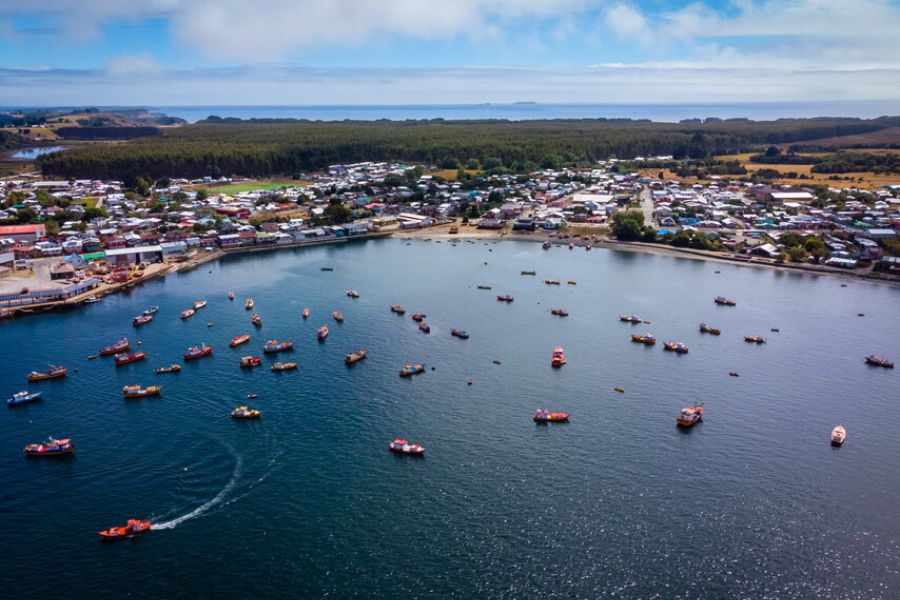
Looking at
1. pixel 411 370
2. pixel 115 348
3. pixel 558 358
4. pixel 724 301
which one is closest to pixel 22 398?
pixel 115 348

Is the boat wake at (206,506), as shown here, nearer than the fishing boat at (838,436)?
Yes

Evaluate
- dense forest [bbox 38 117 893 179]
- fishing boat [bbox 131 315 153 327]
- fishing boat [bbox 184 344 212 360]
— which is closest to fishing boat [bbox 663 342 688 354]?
fishing boat [bbox 184 344 212 360]

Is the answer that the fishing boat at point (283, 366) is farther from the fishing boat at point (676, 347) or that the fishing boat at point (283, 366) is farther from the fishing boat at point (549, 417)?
the fishing boat at point (676, 347)

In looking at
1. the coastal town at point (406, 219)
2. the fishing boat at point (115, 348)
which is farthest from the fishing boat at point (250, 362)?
the coastal town at point (406, 219)

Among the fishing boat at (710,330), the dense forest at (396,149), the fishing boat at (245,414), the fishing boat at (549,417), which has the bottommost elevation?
the fishing boat at (549,417)

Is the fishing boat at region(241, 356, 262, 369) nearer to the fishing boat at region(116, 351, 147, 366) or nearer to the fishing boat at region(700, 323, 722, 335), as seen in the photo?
the fishing boat at region(116, 351, 147, 366)

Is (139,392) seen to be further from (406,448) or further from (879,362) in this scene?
(879,362)
